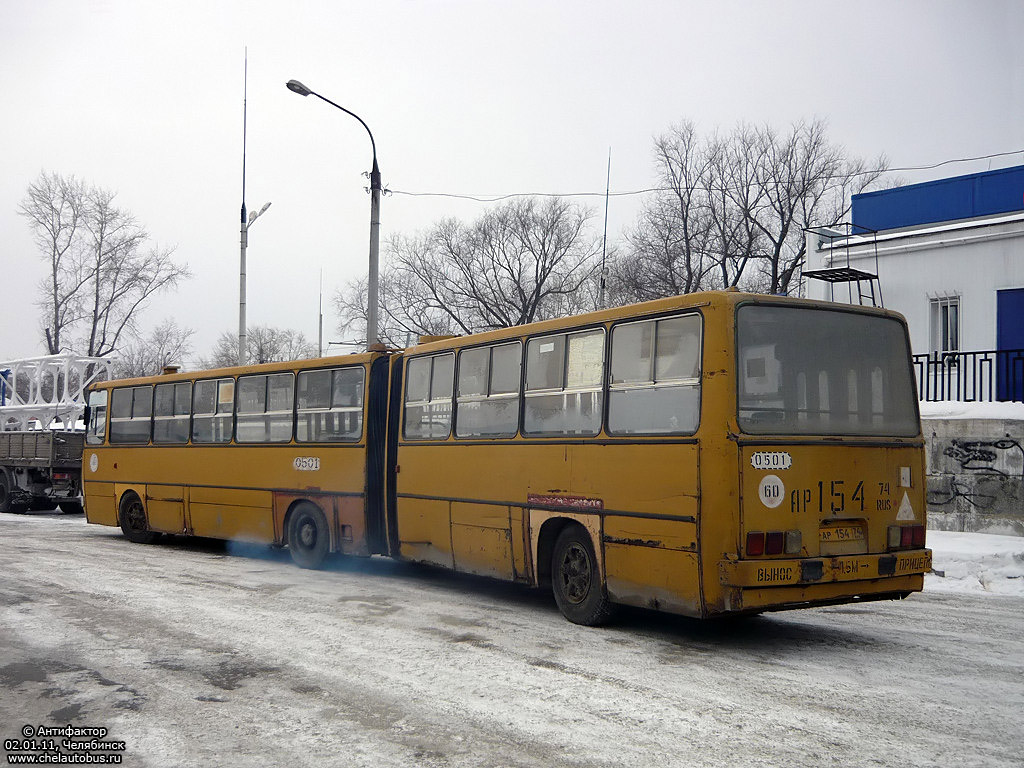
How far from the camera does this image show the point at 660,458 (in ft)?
26.9

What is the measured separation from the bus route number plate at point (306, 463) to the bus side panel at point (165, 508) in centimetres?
337

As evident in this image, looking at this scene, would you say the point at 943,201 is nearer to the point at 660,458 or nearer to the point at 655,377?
the point at 655,377

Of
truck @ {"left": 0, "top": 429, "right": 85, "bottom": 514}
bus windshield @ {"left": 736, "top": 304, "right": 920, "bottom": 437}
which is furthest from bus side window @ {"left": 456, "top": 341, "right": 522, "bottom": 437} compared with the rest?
truck @ {"left": 0, "top": 429, "right": 85, "bottom": 514}

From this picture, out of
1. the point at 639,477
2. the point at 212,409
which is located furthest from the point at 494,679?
the point at 212,409

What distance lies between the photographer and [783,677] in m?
6.99

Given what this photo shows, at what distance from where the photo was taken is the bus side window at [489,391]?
10289 mm

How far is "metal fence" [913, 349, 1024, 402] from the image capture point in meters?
17.3

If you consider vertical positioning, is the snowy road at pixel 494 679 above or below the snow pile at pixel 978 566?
below

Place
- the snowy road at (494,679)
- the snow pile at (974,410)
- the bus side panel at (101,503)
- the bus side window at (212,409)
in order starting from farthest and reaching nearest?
1. the bus side panel at (101,503)
2. the bus side window at (212,409)
3. the snow pile at (974,410)
4. the snowy road at (494,679)

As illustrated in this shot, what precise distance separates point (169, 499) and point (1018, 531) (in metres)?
13.4

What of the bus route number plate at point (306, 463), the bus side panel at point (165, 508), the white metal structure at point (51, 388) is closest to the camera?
the bus route number plate at point (306, 463)

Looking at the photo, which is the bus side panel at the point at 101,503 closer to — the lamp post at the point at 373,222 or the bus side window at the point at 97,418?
the bus side window at the point at 97,418

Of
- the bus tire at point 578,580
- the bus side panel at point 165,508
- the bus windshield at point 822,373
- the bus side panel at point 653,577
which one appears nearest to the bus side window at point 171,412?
the bus side panel at point 165,508

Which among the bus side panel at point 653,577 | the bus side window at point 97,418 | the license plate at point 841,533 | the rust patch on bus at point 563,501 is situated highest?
the bus side window at point 97,418
